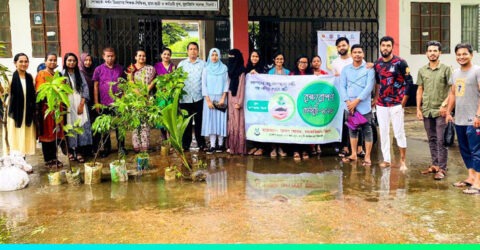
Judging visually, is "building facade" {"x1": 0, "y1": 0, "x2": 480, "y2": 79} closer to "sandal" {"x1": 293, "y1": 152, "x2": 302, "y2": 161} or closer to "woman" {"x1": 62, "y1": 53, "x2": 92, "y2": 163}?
"woman" {"x1": 62, "y1": 53, "x2": 92, "y2": 163}

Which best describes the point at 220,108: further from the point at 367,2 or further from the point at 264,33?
the point at 367,2

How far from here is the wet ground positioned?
345 cm

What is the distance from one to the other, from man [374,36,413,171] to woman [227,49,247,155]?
173 cm

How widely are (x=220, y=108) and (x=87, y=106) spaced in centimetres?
170

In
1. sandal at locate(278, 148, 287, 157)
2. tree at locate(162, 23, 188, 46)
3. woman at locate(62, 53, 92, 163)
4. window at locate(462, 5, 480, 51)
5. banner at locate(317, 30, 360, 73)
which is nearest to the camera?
woman at locate(62, 53, 92, 163)

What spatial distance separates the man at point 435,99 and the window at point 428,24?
646 centimetres

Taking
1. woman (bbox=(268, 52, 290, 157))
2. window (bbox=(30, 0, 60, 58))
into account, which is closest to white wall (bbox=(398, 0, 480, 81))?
woman (bbox=(268, 52, 290, 157))

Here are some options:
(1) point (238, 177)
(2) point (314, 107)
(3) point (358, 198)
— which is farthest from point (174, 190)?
(2) point (314, 107)

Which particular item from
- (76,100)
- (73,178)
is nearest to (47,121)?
(76,100)

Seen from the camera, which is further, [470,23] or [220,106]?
[470,23]

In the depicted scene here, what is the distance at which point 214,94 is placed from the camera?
20.9ft

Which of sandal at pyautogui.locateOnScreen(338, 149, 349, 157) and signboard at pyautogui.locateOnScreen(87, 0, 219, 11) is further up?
signboard at pyautogui.locateOnScreen(87, 0, 219, 11)

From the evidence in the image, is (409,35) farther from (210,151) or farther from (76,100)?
(76,100)

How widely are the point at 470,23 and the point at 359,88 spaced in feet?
23.7
